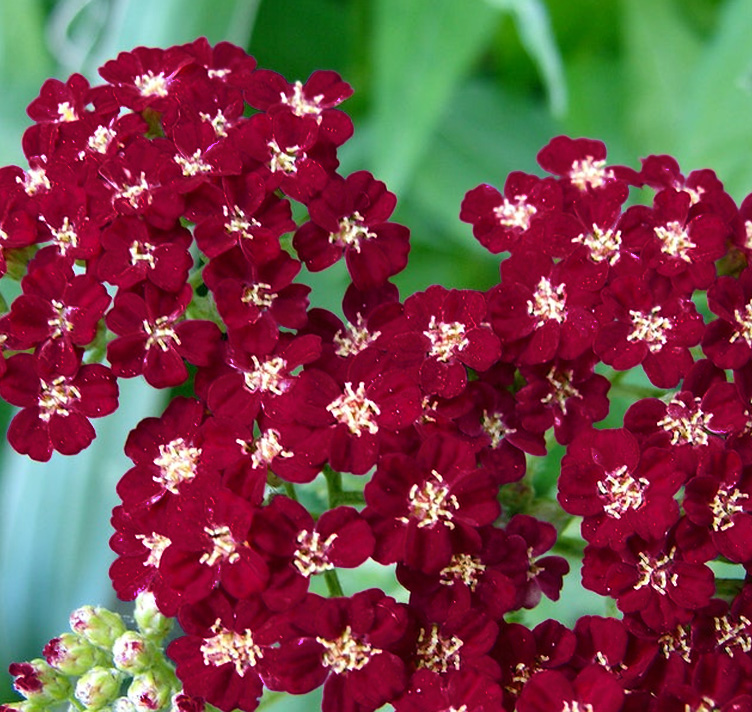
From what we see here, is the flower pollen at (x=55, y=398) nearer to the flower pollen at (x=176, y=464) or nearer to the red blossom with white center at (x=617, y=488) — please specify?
the flower pollen at (x=176, y=464)

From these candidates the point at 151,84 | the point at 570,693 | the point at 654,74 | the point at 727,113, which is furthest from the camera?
the point at 654,74

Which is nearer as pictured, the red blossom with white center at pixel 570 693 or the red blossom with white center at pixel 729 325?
the red blossom with white center at pixel 570 693

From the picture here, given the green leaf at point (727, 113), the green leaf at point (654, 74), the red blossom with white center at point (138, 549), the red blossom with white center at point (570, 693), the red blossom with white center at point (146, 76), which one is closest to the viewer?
the red blossom with white center at point (570, 693)

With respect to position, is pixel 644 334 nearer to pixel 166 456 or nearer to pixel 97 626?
pixel 166 456

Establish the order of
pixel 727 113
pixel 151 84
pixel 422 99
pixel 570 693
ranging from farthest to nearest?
pixel 422 99 < pixel 727 113 < pixel 151 84 < pixel 570 693

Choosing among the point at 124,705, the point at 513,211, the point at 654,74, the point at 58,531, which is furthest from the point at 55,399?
the point at 654,74

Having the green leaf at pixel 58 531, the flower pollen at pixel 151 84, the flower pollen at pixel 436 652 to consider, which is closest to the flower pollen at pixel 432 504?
the flower pollen at pixel 436 652
